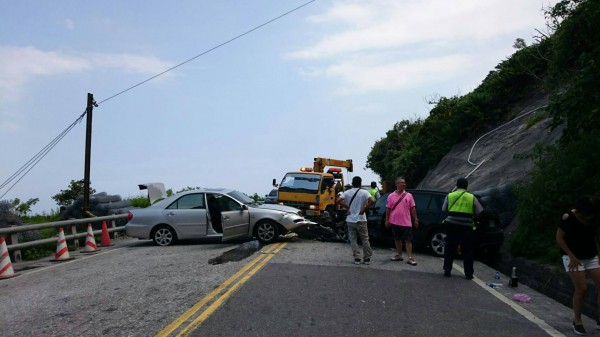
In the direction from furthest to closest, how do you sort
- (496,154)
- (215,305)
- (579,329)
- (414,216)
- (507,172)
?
(496,154), (507,172), (414,216), (215,305), (579,329)

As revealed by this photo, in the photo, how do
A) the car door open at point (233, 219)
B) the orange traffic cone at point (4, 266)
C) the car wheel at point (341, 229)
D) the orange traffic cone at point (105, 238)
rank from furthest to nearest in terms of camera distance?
the orange traffic cone at point (105, 238) < the car wheel at point (341, 229) < the car door open at point (233, 219) < the orange traffic cone at point (4, 266)

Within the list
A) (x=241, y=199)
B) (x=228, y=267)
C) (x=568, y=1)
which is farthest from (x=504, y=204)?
(x=228, y=267)

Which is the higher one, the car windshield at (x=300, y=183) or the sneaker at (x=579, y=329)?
the car windshield at (x=300, y=183)

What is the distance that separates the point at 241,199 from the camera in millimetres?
15367

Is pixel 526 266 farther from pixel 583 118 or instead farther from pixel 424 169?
pixel 424 169

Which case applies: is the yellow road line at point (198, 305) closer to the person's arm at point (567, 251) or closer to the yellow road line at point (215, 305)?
the yellow road line at point (215, 305)

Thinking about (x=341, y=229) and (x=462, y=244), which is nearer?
(x=462, y=244)

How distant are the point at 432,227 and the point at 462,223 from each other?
10.9 feet

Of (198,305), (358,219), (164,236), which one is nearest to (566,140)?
(358,219)

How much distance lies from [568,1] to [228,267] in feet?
35.5

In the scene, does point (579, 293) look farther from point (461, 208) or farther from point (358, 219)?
point (358, 219)

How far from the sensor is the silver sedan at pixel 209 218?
1442 cm

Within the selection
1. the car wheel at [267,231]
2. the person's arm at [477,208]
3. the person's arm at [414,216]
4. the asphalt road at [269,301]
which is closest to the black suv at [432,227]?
the asphalt road at [269,301]

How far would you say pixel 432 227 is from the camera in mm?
13125
